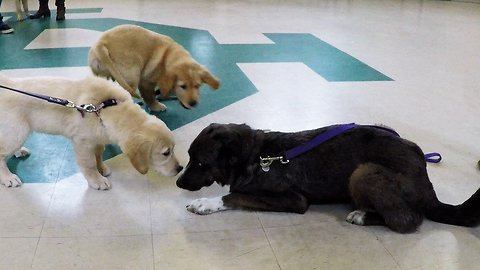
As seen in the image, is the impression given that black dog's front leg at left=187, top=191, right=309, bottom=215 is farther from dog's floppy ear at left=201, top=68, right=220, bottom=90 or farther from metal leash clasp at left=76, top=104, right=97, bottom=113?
dog's floppy ear at left=201, top=68, right=220, bottom=90

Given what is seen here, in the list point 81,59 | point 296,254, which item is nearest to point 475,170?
point 296,254

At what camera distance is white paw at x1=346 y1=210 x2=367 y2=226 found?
8.07 feet

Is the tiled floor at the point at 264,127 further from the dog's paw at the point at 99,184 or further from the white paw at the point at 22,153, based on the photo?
the white paw at the point at 22,153

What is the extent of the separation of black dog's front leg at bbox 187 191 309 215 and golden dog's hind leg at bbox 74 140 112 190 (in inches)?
23.2

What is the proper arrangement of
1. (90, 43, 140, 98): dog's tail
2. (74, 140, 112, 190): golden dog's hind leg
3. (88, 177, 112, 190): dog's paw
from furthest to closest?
(90, 43, 140, 98): dog's tail → (88, 177, 112, 190): dog's paw → (74, 140, 112, 190): golden dog's hind leg


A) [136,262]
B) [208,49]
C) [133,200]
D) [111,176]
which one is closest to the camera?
[136,262]

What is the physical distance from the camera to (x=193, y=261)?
2.17m

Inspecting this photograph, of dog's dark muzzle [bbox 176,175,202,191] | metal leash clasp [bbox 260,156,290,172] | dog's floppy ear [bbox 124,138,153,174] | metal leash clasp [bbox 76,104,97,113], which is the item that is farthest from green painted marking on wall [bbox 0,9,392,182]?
metal leash clasp [bbox 260,156,290,172]

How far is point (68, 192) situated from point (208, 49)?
12.2 ft

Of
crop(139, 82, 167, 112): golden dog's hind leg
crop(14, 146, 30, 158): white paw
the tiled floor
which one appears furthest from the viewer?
crop(139, 82, 167, 112): golden dog's hind leg

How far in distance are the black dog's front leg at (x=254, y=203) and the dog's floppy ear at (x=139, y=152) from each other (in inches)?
14.7

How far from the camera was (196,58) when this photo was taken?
560cm

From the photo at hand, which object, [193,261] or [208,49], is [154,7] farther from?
[193,261]

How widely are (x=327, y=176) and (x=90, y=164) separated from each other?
4.52 feet
